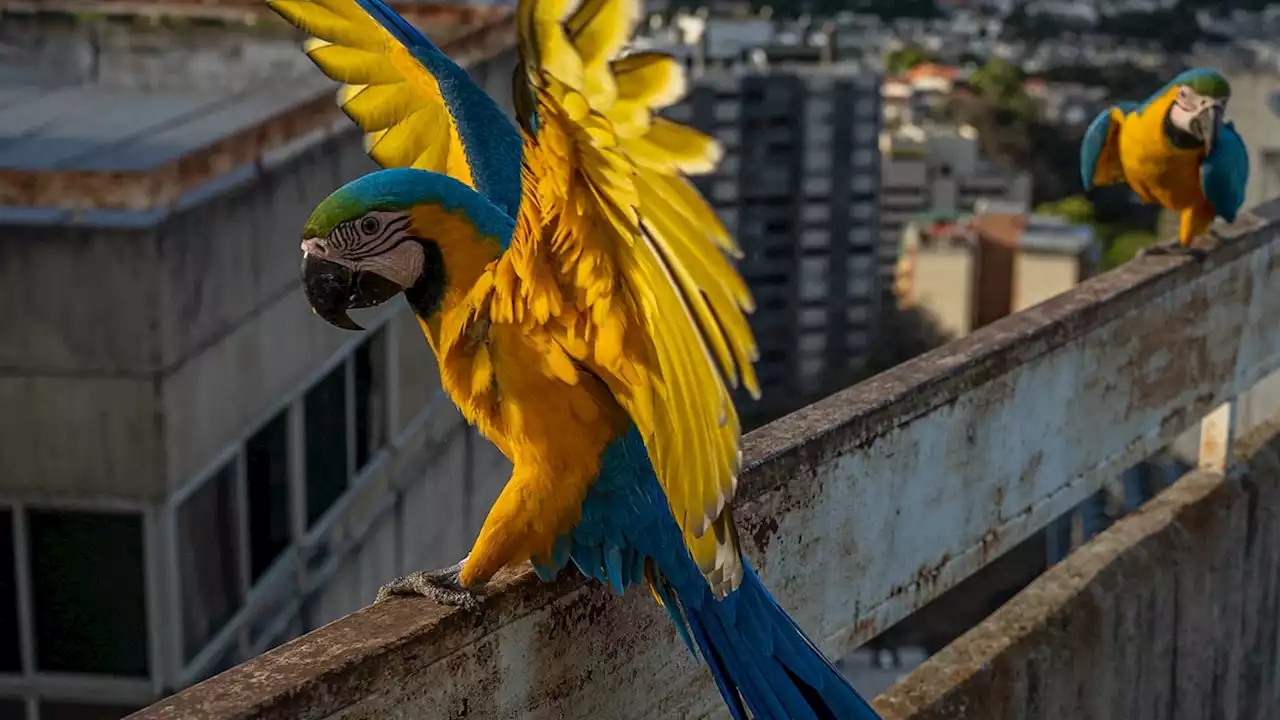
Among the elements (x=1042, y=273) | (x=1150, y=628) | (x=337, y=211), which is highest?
(x=337, y=211)

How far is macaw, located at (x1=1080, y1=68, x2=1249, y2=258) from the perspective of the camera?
13.7 feet

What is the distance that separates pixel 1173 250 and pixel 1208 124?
0.44 m

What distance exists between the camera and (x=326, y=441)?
5391 millimetres

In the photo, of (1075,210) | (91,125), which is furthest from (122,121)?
(1075,210)

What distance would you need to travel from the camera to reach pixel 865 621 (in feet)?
9.84

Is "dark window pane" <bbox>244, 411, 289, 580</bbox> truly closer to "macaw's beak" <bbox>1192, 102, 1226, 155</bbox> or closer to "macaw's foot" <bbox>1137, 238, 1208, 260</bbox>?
"macaw's foot" <bbox>1137, 238, 1208, 260</bbox>

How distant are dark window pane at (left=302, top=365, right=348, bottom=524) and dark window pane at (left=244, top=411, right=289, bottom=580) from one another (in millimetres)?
164

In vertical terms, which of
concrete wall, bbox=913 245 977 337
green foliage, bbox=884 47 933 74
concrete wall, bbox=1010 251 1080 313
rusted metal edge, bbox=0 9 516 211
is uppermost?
green foliage, bbox=884 47 933 74

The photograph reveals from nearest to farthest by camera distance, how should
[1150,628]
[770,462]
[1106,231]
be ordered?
1. [770,462]
2. [1150,628]
3. [1106,231]

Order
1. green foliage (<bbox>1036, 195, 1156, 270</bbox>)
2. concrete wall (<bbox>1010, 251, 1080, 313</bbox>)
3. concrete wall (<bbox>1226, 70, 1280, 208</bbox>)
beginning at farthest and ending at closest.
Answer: green foliage (<bbox>1036, 195, 1156, 270</bbox>)
concrete wall (<bbox>1010, 251, 1080, 313</bbox>)
concrete wall (<bbox>1226, 70, 1280, 208</bbox>)

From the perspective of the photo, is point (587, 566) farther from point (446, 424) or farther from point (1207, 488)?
point (446, 424)

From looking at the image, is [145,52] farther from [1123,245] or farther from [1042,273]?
[1123,245]

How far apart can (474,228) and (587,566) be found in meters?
0.54

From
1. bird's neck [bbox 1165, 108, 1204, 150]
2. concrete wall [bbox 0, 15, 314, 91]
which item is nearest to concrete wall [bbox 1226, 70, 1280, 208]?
bird's neck [bbox 1165, 108, 1204, 150]
